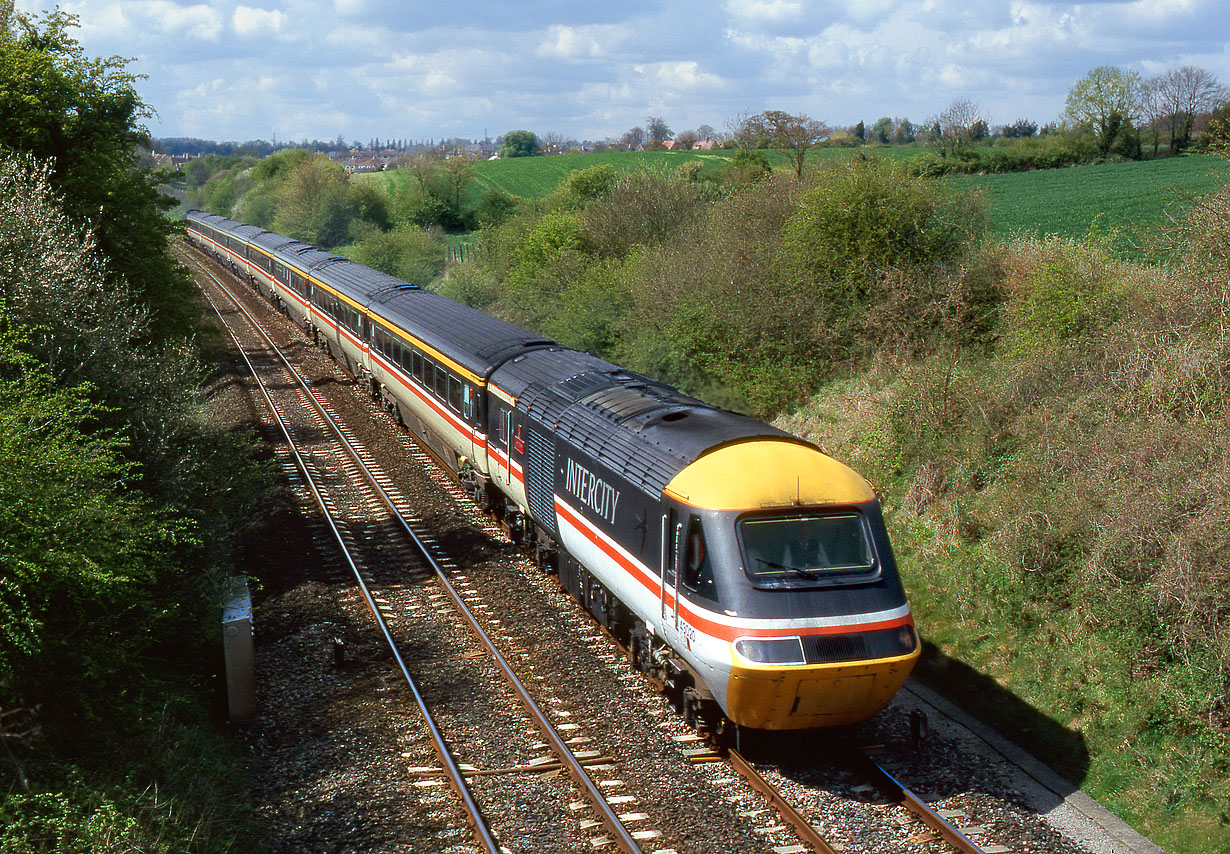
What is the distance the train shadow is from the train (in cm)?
64

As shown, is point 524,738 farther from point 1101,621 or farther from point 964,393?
point 964,393

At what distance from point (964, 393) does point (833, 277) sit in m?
6.26

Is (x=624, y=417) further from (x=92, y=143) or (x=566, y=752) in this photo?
(x=92, y=143)

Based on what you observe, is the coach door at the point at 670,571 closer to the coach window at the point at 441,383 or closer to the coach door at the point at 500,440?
the coach door at the point at 500,440

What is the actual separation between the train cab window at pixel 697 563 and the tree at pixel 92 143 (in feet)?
46.2

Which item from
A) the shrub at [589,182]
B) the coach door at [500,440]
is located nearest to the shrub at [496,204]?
the shrub at [589,182]

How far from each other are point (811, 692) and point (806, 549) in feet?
4.16

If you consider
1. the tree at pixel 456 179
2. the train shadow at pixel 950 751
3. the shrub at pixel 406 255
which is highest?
the tree at pixel 456 179

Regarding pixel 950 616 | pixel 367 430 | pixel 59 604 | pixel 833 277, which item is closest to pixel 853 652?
pixel 950 616

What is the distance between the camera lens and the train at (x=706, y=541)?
27.6 ft

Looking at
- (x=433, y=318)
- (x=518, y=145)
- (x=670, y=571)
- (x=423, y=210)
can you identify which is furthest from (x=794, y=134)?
(x=518, y=145)

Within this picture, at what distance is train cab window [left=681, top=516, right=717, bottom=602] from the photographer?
880cm

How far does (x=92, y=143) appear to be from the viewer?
2017cm

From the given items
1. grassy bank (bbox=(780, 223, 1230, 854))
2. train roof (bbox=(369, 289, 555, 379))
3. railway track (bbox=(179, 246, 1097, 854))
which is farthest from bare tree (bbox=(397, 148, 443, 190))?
railway track (bbox=(179, 246, 1097, 854))
